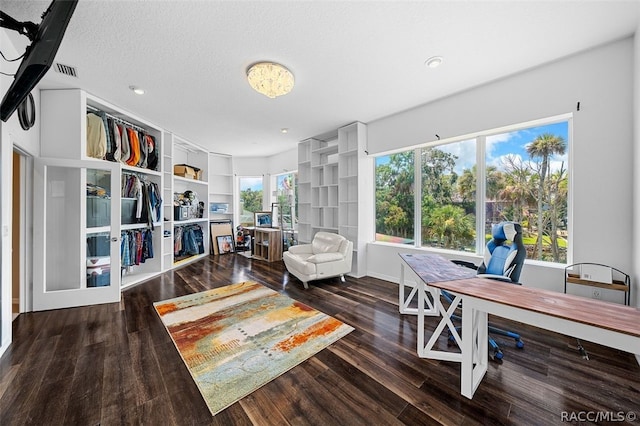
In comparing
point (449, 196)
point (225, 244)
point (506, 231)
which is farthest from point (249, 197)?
point (506, 231)

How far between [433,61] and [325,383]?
3146 mm

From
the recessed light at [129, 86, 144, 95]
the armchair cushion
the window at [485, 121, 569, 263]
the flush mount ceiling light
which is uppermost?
the recessed light at [129, 86, 144, 95]

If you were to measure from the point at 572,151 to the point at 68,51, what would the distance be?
5280mm

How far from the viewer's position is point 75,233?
315 centimetres

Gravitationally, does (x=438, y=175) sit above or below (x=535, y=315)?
above

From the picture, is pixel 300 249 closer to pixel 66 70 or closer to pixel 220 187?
pixel 220 187

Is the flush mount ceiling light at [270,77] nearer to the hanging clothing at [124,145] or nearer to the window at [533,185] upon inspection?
the hanging clothing at [124,145]

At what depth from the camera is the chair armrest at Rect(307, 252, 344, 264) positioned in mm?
3805

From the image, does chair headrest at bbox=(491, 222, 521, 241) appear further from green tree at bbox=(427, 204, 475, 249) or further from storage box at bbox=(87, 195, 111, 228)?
storage box at bbox=(87, 195, 111, 228)

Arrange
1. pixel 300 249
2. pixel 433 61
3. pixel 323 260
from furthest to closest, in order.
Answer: pixel 300 249 < pixel 323 260 < pixel 433 61

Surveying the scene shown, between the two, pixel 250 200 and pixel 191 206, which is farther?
pixel 250 200

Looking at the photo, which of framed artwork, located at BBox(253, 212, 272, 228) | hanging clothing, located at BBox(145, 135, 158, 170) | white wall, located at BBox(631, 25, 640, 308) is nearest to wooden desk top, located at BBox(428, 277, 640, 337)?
white wall, located at BBox(631, 25, 640, 308)

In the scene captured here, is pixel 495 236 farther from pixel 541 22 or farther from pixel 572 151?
pixel 541 22

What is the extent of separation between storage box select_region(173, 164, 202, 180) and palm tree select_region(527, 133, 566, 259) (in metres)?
6.22
